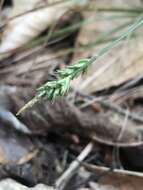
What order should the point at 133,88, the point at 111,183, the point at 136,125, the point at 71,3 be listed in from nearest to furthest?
the point at 111,183 < the point at 136,125 < the point at 133,88 < the point at 71,3

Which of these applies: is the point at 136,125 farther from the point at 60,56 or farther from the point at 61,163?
the point at 60,56

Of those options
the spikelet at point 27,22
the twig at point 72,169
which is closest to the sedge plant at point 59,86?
the twig at point 72,169

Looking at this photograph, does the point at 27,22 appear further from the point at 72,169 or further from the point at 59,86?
the point at 59,86

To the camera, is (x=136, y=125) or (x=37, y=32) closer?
(x=136, y=125)

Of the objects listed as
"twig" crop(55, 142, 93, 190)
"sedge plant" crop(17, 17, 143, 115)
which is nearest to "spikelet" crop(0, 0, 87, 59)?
"twig" crop(55, 142, 93, 190)

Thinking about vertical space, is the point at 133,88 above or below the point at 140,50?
below

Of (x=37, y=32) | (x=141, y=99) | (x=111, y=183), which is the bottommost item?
(x=111, y=183)

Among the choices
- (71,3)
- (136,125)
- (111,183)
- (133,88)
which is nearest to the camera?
(111,183)

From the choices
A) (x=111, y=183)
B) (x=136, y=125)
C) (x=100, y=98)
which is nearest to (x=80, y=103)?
(x=100, y=98)

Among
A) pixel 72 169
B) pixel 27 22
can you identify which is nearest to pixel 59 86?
pixel 72 169
